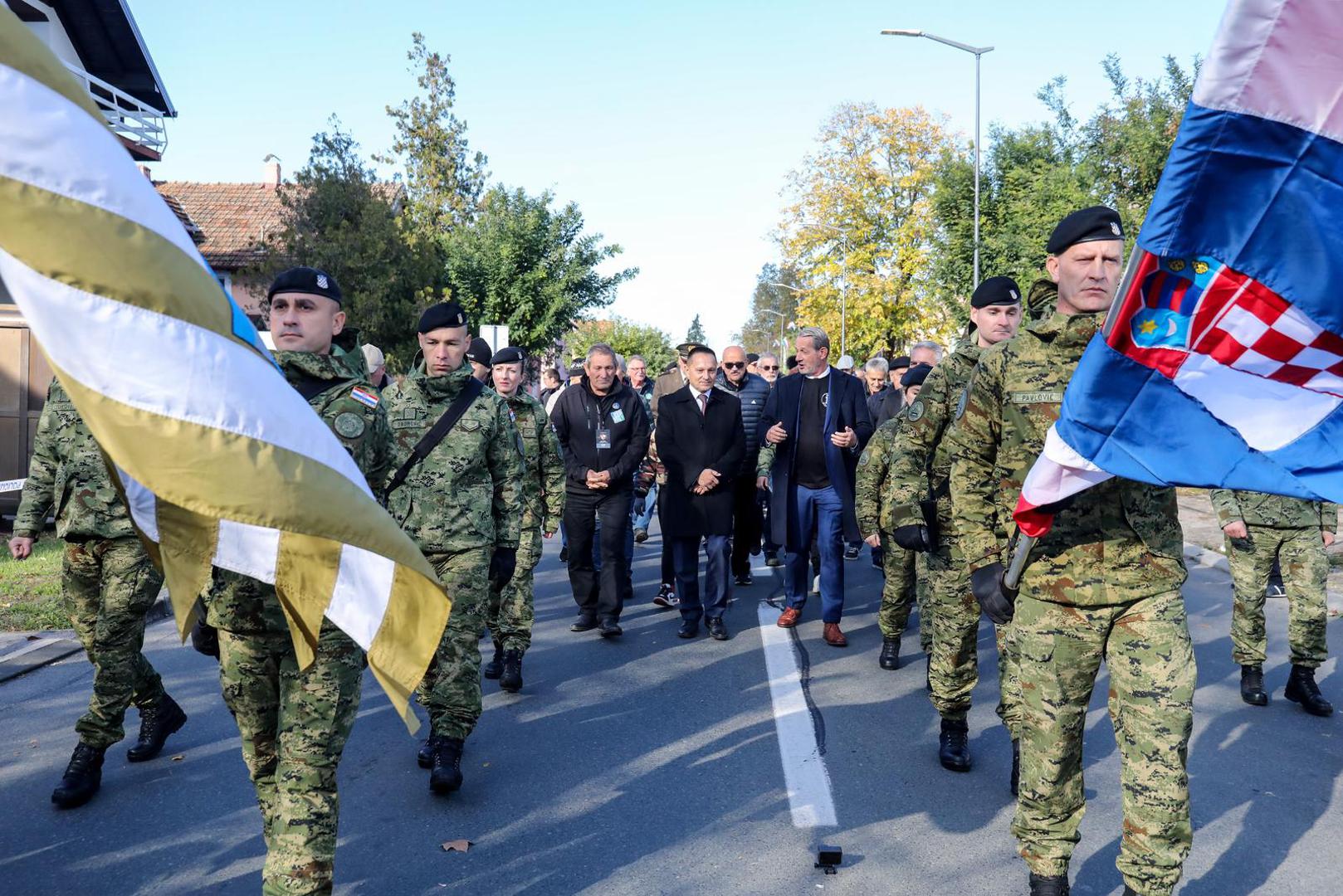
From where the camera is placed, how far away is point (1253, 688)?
20.8 feet

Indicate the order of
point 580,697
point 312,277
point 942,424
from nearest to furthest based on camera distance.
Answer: point 312,277, point 942,424, point 580,697

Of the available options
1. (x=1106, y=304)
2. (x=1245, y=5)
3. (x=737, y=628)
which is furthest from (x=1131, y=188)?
(x=1245, y=5)

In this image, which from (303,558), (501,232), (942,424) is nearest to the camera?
(303,558)

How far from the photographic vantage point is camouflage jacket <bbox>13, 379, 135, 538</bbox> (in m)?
5.00

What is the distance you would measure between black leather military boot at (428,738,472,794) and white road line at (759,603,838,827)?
4.95ft

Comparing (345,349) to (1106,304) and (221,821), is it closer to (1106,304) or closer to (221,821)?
(221,821)

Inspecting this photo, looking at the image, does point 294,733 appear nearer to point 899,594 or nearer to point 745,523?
point 899,594

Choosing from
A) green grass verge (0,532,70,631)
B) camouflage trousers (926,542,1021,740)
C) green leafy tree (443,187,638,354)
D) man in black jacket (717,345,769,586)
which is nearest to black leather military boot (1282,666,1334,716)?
camouflage trousers (926,542,1021,740)

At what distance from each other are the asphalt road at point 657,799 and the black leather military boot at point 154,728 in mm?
92

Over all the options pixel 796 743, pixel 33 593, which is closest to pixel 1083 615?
pixel 796 743

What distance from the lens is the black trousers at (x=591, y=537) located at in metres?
8.48

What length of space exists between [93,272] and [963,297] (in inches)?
995

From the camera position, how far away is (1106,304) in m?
3.76

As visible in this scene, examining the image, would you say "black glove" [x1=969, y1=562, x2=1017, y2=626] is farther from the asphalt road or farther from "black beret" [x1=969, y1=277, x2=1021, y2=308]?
"black beret" [x1=969, y1=277, x2=1021, y2=308]
